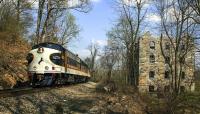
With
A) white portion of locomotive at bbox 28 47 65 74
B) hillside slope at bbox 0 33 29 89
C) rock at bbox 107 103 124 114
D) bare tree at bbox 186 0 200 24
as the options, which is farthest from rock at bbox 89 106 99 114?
Result: bare tree at bbox 186 0 200 24

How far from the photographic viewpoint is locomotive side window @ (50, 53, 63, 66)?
29125 millimetres

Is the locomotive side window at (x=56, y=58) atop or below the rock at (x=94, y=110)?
atop

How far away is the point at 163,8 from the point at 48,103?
102ft

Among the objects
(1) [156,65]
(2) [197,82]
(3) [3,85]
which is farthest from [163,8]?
(1) [156,65]

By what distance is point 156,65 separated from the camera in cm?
8488

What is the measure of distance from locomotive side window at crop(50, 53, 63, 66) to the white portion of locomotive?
0.15m

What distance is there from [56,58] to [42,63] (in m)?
1.23

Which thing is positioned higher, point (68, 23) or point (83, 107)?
point (68, 23)

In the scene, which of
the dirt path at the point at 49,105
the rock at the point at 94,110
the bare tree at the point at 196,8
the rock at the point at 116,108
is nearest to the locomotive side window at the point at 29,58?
the dirt path at the point at 49,105

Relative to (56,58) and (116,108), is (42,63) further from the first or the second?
(116,108)

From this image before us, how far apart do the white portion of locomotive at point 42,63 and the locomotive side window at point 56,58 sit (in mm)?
155

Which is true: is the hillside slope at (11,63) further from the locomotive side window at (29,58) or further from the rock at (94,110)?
the rock at (94,110)

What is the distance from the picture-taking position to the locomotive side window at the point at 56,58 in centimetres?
2912

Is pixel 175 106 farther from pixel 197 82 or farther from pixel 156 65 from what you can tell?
pixel 156 65
